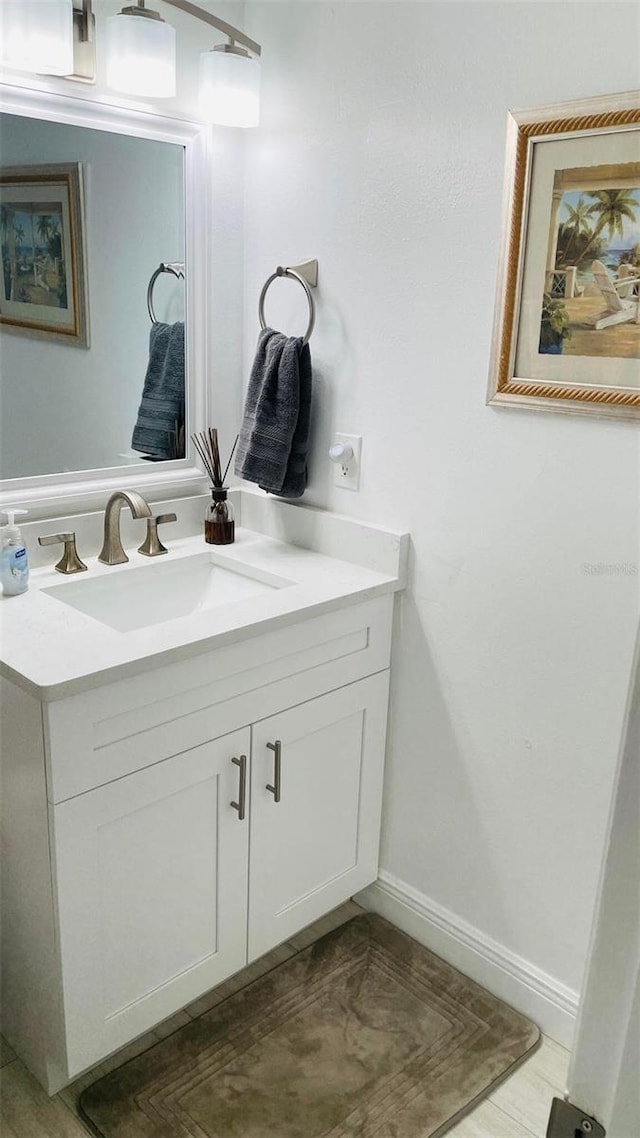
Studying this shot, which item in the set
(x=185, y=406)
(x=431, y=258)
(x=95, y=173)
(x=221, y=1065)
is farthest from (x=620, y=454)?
(x=221, y=1065)

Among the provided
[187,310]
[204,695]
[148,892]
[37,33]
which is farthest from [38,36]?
[148,892]

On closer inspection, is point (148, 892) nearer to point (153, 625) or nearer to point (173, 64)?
point (153, 625)

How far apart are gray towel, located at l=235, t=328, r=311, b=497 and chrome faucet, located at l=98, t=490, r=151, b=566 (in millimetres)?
272

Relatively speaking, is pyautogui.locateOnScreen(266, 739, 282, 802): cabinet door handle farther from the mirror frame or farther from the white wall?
the mirror frame

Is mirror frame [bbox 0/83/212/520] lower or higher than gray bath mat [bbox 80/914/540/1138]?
higher

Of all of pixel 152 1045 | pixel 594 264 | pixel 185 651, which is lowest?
pixel 152 1045

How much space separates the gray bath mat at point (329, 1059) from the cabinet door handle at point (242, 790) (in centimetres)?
47

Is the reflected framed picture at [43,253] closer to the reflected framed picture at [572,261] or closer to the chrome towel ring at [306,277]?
the chrome towel ring at [306,277]

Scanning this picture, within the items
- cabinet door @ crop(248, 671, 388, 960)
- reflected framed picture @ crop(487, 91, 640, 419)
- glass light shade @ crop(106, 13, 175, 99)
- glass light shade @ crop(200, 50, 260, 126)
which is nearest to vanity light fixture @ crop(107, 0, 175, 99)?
glass light shade @ crop(106, 13, 175, 99)

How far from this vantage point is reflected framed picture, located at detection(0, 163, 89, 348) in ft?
5.46

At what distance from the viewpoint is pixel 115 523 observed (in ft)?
6.15

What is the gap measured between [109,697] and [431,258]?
3.35 ft

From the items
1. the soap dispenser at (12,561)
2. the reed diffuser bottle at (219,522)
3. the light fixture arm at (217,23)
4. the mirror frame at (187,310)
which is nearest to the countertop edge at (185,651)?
the soap dispenser at (12,561)

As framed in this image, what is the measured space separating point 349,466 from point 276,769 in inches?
26.7
